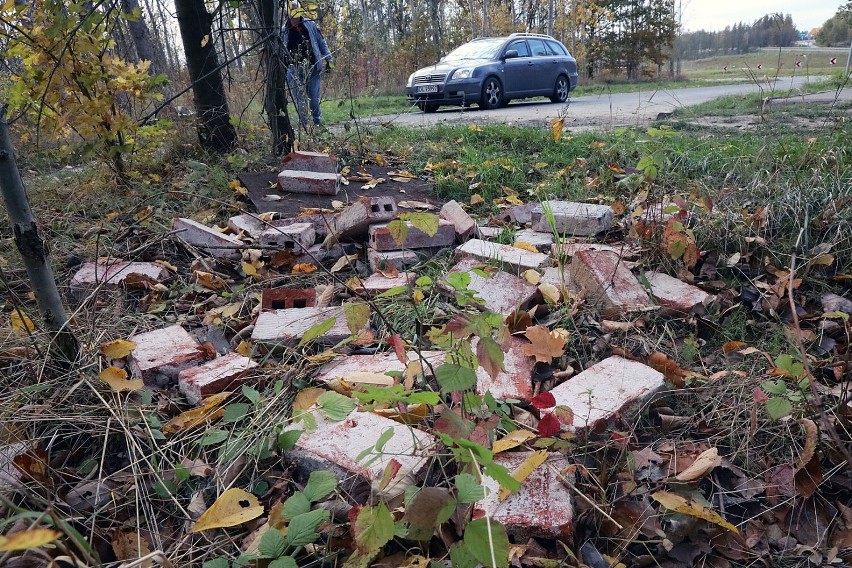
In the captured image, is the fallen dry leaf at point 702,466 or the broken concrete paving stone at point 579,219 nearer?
the fallen dry leaf at point 702,466

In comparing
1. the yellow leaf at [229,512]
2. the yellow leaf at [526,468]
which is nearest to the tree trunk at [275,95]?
the yellow leaf at [229,512]

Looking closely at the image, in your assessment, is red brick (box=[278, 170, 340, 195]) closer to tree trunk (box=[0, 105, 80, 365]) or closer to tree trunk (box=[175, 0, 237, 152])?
tree trunk (box=[175, 0, 237, 152])

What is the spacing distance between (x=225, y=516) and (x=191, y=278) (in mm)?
1785

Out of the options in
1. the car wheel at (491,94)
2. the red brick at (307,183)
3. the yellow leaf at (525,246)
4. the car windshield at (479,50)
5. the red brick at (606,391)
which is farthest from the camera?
the car windshield at (479,50)

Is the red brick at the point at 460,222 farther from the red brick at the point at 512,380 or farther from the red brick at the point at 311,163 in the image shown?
the red brick at the point at 311,163

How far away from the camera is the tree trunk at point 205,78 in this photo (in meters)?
4.97

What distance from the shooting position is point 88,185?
13.4ft

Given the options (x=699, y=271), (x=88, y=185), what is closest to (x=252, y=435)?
(x=699, y=271)

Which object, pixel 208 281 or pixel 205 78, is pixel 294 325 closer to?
pixel 208 281

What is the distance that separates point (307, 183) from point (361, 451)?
2822 mm

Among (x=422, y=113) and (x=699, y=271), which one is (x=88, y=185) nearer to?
(x=699, y=271)

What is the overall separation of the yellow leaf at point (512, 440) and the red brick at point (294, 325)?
2.67 feet

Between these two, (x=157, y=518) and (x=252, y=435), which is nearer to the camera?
(x=157, y=518)

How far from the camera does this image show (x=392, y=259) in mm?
2977
